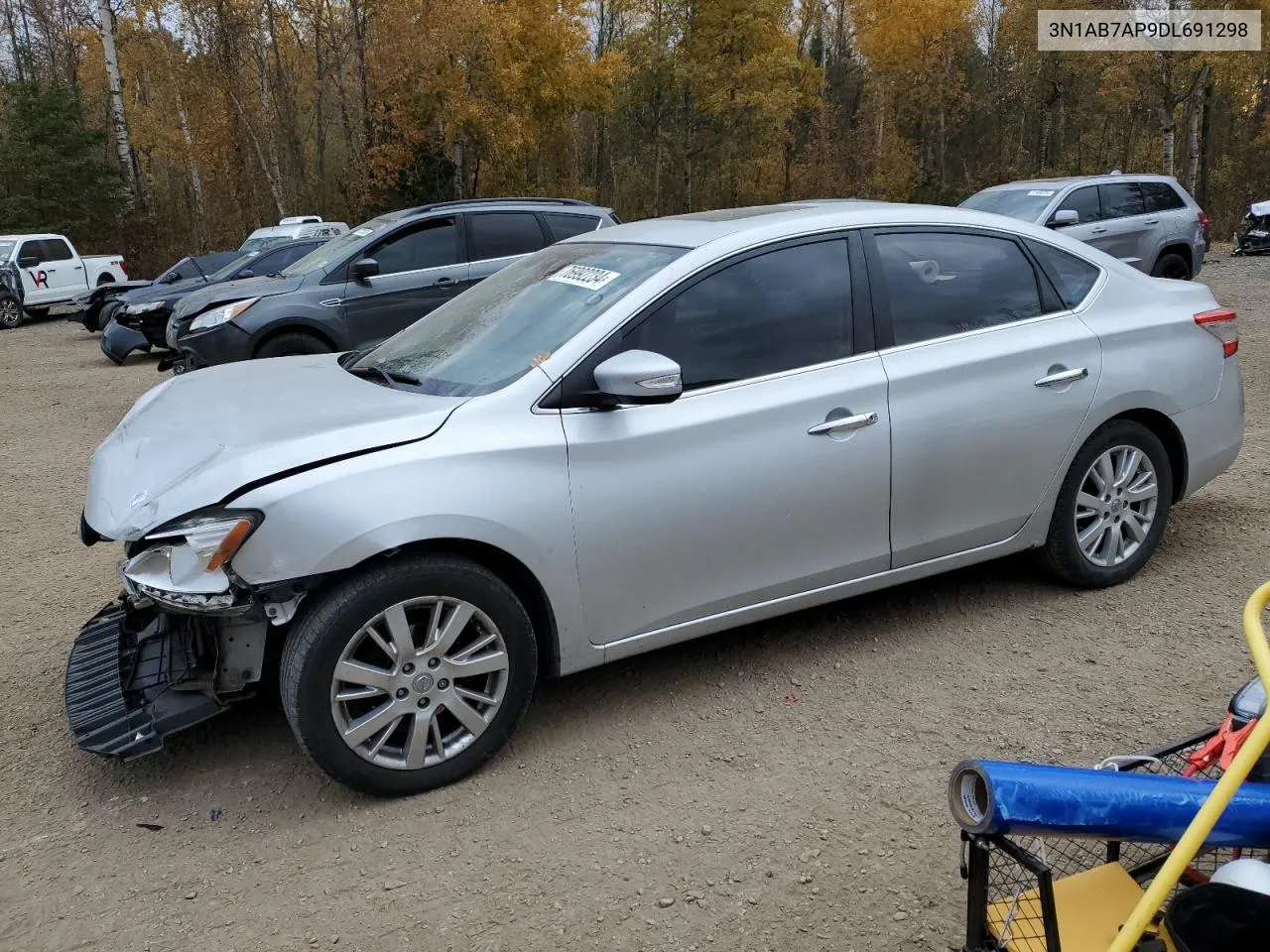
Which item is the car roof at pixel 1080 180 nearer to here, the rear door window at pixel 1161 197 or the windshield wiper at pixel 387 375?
the rear door window at pixel 1161 197

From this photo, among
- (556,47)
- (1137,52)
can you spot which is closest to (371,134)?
(556,47)

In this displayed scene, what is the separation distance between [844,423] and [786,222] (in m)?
0.84

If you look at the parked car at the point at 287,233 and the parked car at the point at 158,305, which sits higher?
the parked car at the point at 287,233

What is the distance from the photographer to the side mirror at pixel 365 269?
9492mm

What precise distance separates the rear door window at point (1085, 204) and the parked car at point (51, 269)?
18918 millimetres

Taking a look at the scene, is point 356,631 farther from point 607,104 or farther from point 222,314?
point 607,104

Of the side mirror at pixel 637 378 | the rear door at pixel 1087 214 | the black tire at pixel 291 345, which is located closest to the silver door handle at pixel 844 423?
the side mirror at pixel 637 378

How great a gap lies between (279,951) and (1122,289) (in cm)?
413

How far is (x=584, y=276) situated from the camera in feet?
13.0

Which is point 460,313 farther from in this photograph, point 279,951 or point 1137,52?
point 1137,52

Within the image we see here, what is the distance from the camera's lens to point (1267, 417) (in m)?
7.77

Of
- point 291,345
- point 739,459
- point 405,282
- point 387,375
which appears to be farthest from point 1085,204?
point 387,375

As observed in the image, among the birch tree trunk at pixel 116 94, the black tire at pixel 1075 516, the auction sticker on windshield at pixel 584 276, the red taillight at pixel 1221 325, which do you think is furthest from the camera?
the birch tree trunk at pixel 116 94

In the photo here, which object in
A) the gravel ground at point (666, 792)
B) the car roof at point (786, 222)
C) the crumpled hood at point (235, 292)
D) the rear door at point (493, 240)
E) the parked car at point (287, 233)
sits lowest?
the gravel ground at point (666, 792)
